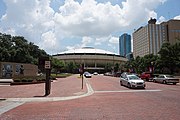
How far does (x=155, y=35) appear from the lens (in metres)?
141

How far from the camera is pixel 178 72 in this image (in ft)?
199

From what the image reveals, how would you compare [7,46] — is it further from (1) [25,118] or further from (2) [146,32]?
(2) [146,32]

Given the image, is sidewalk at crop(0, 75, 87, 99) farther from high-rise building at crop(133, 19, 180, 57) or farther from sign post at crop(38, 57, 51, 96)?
high-rise building at crop(133, 19, 180, 57)

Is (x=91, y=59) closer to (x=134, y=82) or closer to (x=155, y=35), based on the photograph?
(x=155, y=35)

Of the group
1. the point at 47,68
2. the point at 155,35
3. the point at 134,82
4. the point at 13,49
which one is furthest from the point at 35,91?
the point at 155,35

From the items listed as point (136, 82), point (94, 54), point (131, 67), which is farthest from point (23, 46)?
point (94, 54)

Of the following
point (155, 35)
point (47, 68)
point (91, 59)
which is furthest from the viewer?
point (91, 59)

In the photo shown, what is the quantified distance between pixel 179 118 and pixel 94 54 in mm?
144490

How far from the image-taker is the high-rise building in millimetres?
130500

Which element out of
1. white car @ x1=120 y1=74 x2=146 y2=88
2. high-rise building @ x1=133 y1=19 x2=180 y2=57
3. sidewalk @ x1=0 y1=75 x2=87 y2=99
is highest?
high-rise building @ x1=133 y1=19 x2=180 y2=57

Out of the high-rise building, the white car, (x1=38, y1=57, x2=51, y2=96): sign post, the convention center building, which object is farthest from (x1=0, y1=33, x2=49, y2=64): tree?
the high-rise building

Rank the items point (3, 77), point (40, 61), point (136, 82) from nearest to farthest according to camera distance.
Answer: point (40, 61)
point (136, 82)
point (3, 77)

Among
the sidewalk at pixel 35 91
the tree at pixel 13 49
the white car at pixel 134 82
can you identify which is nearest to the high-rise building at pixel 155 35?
the tree at pixel 13 49

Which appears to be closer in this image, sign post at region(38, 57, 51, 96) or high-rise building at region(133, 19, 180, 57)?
sign post at region(38, 57, 51, 96)
